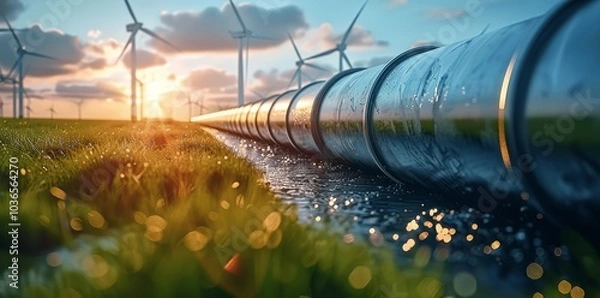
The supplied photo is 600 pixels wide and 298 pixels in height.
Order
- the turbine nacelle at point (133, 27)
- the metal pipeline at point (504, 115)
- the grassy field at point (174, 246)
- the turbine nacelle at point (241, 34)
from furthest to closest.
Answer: the turbine nacelle at point (241, 34), the turbine nacelle at point (133, 27), the metal pipeline at point (504, 115), the grassy field at point (174, 246)

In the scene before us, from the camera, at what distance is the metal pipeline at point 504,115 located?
3.34 metres

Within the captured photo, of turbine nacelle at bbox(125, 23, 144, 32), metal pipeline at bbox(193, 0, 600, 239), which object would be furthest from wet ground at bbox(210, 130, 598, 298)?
turbine nacelle at bbox(125, 23, 144, 32)

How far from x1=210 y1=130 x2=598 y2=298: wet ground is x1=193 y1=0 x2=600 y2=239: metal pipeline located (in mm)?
184

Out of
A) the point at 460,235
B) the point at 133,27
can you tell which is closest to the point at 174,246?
the point at 460,235

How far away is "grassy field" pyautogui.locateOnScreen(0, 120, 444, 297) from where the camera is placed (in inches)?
101

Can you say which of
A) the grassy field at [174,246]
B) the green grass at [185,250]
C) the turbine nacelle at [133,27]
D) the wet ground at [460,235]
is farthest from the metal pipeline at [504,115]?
the turbine nacelle at [133,27]

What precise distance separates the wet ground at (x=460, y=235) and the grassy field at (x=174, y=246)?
0.79 feet

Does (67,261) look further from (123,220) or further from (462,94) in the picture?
(462,94)

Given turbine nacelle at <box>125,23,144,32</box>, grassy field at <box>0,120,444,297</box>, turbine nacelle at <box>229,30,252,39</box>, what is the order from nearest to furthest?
grassy field at <box>0,120,444,297</box> < turbine nacelle at <box>125,23,144,32</box> < turbine nacelle at <box>229,30,252,39</box>

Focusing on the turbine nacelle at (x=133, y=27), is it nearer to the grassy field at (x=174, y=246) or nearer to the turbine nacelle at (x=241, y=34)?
the turbine nacelle at (x=241, y=34)

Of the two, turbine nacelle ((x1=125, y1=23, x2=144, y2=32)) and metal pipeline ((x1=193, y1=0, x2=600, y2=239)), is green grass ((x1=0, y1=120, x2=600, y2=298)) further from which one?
turbine nacelle ((x1=125, y1=23, x2=144, y2=32))

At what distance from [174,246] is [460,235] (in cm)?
184

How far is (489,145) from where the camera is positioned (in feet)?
13.3

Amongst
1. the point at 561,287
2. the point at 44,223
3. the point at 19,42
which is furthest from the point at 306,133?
the point at 19,42
